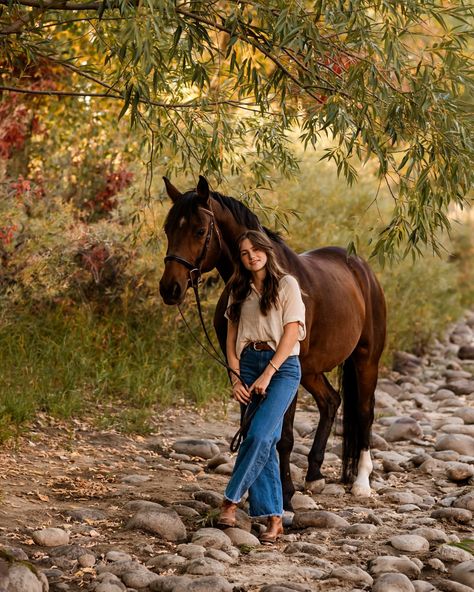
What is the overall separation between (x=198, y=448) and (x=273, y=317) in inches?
95.7

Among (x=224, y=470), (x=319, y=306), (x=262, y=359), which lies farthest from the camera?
(x=224, y=470)

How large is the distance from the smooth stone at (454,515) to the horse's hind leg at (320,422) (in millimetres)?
939

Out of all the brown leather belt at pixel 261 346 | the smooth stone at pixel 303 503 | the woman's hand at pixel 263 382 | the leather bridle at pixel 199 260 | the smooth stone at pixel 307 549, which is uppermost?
the leather bridle at pixel 199 260

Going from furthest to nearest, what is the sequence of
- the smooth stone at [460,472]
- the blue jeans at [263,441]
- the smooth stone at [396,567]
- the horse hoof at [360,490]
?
the smooth stone at [460,472] < the horse hoof at [360,490] < the blue jeans at [263,441] < the smooth stone at [396,567]

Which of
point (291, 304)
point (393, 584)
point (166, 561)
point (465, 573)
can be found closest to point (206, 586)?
point (166, 561)

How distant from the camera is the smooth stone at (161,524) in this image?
193 inches

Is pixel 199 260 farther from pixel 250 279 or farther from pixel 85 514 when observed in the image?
pixel 85 514

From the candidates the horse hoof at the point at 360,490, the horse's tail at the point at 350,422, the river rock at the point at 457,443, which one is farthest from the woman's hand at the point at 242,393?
the river rock at the point at 457,443

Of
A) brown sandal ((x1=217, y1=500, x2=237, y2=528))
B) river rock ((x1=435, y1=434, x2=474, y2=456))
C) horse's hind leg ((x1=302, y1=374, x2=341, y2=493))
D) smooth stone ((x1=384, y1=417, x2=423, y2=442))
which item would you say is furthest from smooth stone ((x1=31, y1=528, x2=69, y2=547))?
smooth stone ((x1=384, y1=417, x2=423, y2=442))

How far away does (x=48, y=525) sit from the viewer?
16.3ft

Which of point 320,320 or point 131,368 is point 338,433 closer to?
point 131,368

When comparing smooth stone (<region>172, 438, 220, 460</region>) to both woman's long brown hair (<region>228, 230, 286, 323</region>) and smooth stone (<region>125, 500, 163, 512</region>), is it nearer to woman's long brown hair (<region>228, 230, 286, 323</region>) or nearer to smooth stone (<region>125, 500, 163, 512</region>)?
smooth stone (<region>125, 500, 163, 512</region>)

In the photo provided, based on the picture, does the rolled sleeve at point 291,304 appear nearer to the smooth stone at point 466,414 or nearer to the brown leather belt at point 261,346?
the brown leather belt at point 261,346

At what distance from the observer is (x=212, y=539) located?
4762 mm
